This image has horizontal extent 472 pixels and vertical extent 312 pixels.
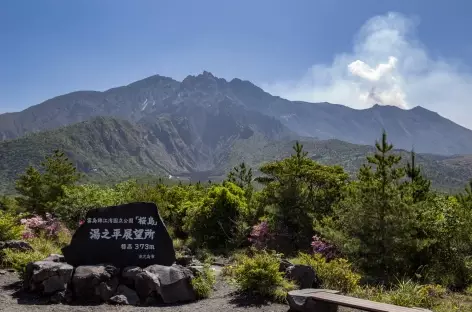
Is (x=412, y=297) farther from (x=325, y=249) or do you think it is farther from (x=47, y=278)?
(x=47, y=278)

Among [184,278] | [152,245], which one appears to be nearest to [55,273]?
[152,245]

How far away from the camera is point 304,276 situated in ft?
31.9

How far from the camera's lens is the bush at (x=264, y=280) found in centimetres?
912

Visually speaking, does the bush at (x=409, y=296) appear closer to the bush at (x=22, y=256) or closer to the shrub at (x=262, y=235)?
the bush at (x=22, y=256)

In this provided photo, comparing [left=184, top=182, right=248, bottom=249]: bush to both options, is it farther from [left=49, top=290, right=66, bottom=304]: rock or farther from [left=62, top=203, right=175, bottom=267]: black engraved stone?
[left=49, top=290, right=66, bottom=304]: rock

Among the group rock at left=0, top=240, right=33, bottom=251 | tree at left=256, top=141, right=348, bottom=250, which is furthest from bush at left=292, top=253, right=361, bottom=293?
rock at left=0, top=240, right=33, bottom=251

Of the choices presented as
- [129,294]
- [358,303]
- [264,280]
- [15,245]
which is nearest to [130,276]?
[129,294]

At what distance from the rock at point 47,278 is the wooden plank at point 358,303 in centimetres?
585

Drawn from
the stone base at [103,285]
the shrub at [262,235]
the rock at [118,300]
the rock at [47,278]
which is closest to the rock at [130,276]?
the stone base at [103,285]

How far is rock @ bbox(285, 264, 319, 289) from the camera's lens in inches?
382

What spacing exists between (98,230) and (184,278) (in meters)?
2.80

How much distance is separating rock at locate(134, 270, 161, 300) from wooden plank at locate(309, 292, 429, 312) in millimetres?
3833

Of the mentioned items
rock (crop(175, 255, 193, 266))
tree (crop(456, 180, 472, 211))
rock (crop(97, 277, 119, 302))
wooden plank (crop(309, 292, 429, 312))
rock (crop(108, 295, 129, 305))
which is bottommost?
rock (crop(108, 295, 129, 305))

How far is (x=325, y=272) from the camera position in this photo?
395 inches
